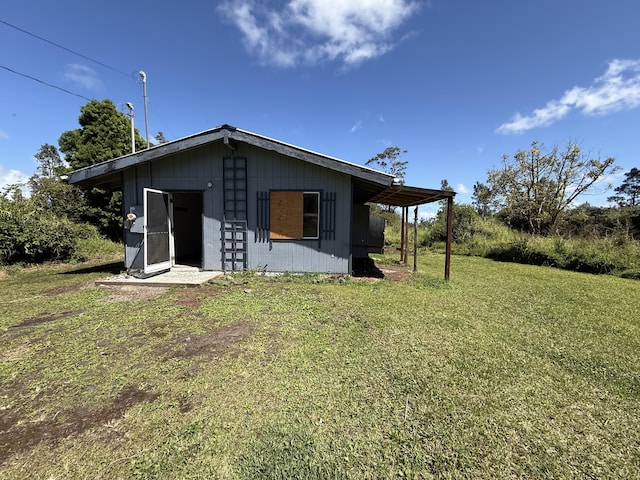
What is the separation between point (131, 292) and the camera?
5.20 meters

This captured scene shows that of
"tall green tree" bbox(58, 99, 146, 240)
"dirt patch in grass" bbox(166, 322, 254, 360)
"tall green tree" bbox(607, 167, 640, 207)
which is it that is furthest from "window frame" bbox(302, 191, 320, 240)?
"tall green tree" bbox(607, 167, 640, 207)

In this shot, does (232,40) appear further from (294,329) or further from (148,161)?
(294,329)

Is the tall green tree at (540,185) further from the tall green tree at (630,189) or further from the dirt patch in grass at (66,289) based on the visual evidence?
the tall green tree at (630,189)

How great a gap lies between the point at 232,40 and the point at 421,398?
1279 centimetres

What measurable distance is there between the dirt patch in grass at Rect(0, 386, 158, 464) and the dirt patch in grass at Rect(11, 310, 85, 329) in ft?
7.14

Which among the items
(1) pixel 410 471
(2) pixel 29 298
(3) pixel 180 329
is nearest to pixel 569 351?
(1) pixel 410 471

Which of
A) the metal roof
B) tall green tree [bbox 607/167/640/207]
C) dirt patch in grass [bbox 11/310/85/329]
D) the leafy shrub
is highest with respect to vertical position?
tall green tree [bbox 607/167/640/207]

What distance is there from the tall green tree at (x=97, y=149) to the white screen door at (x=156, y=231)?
8.88m

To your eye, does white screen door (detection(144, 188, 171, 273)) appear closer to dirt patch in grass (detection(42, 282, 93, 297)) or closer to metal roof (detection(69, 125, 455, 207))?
metal roof (detection(69, 125, 455, 207))

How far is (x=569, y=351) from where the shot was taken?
10.5 feet

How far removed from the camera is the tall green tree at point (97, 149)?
516 inches

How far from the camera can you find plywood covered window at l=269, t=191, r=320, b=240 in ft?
21.7

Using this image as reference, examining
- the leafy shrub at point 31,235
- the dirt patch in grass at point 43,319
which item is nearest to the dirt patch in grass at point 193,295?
the dirt patch in grass at point 43,319

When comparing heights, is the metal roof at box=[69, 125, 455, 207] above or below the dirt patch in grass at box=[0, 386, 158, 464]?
above
